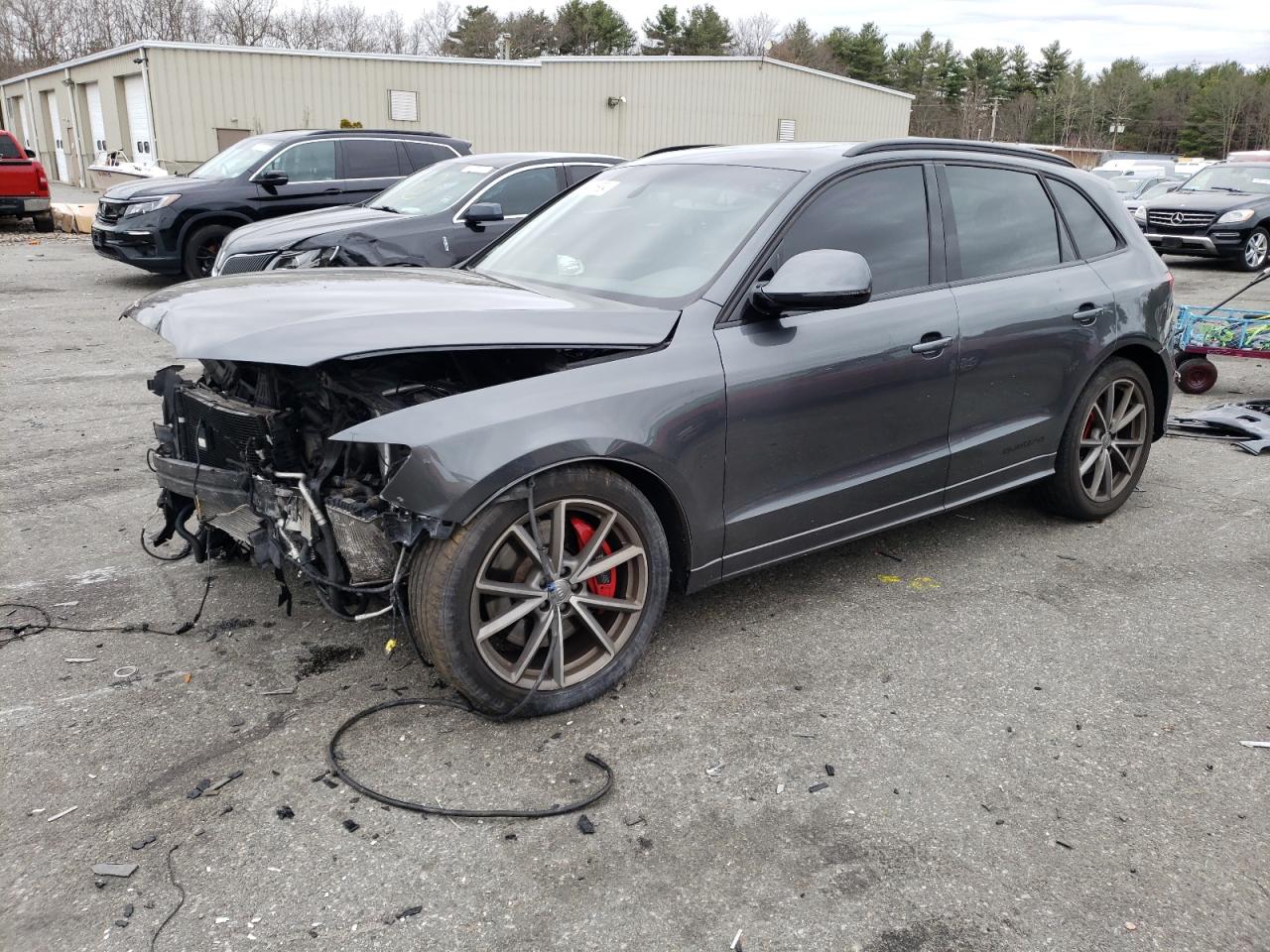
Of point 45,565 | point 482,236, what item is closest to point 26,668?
point 45,565

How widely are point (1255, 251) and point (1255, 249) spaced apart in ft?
0.11

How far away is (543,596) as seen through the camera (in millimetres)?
3178

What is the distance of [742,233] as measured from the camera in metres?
3.72

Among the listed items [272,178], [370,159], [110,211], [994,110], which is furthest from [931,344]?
[994,110]

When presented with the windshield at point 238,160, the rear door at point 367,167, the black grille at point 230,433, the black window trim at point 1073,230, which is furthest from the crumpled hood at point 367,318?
the windshield at point 238,160

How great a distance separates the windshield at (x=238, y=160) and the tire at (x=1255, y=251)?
15.4m

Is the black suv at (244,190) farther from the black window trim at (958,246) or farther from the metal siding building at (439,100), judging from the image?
the metal siding building at (439,100)

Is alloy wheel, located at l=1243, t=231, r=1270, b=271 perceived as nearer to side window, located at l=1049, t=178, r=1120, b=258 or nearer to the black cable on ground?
side window, located at l=1049, t=178, r=1120, b=258

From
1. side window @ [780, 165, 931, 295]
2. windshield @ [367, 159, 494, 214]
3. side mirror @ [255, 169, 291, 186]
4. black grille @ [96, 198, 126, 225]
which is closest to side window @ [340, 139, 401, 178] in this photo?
side mirror @ [255, 169, 291, 186]

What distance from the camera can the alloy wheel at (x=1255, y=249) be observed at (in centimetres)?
1703

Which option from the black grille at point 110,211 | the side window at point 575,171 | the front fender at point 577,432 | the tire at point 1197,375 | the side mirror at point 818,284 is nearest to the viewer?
the front fender at point 577,432

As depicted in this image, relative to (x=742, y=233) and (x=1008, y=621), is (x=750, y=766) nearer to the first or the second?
(x=1008, y=621)

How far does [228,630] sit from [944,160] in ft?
11.3

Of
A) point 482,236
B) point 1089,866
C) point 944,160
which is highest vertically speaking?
point 944,160
